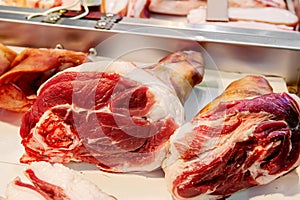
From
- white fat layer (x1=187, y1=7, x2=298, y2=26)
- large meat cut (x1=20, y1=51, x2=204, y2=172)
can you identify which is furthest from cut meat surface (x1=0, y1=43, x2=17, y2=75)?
white fat layer (x1=187, y1=7, x2=298, y2=26)

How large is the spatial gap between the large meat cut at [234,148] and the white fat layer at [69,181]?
235 millimetres

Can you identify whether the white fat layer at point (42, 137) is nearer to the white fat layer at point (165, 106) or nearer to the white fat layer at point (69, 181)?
the white fat layer at point (69, 181)

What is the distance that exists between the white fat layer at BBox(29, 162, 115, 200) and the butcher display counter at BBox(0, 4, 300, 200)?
0.85ft

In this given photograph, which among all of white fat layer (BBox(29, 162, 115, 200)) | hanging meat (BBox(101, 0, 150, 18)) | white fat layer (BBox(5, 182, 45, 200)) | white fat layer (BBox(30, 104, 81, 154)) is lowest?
white fat layer (BBox(5, 182, 45, 200))

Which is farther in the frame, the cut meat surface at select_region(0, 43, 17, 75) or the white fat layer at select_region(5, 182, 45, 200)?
the cut meat surface at select_region(0, 43, 17, 75)

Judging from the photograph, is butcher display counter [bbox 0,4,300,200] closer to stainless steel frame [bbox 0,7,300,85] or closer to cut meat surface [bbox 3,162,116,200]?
stainless steel frame [bbox 0,7,300,85]

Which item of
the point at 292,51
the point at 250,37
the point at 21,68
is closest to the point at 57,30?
the point at 21,68

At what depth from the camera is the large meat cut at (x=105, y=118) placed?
1570mm

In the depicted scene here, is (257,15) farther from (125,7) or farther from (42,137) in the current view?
(42,137)

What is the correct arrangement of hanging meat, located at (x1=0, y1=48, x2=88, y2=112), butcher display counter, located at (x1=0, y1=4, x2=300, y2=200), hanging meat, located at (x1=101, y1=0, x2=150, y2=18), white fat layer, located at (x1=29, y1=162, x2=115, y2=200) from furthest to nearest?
hanging meat, located at (x1=101, y1=0, x2=150, y2=18) < butcher display counter, located at (x1=0, y1=4, x2=300, y2=200) < hanging meat, located at (x1=0, y1=48, x2=88, y2=112) < white fat layer, located at (x1=29, y1=162, x2=115, y2=200)

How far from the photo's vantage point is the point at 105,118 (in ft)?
5.18

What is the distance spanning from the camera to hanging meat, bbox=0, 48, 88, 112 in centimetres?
185

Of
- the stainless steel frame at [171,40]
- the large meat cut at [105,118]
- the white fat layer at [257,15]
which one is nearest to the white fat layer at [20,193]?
the large meat cut at [105,118]

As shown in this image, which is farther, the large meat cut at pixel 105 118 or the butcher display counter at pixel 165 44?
the butcher display counter at pixel 165 44
